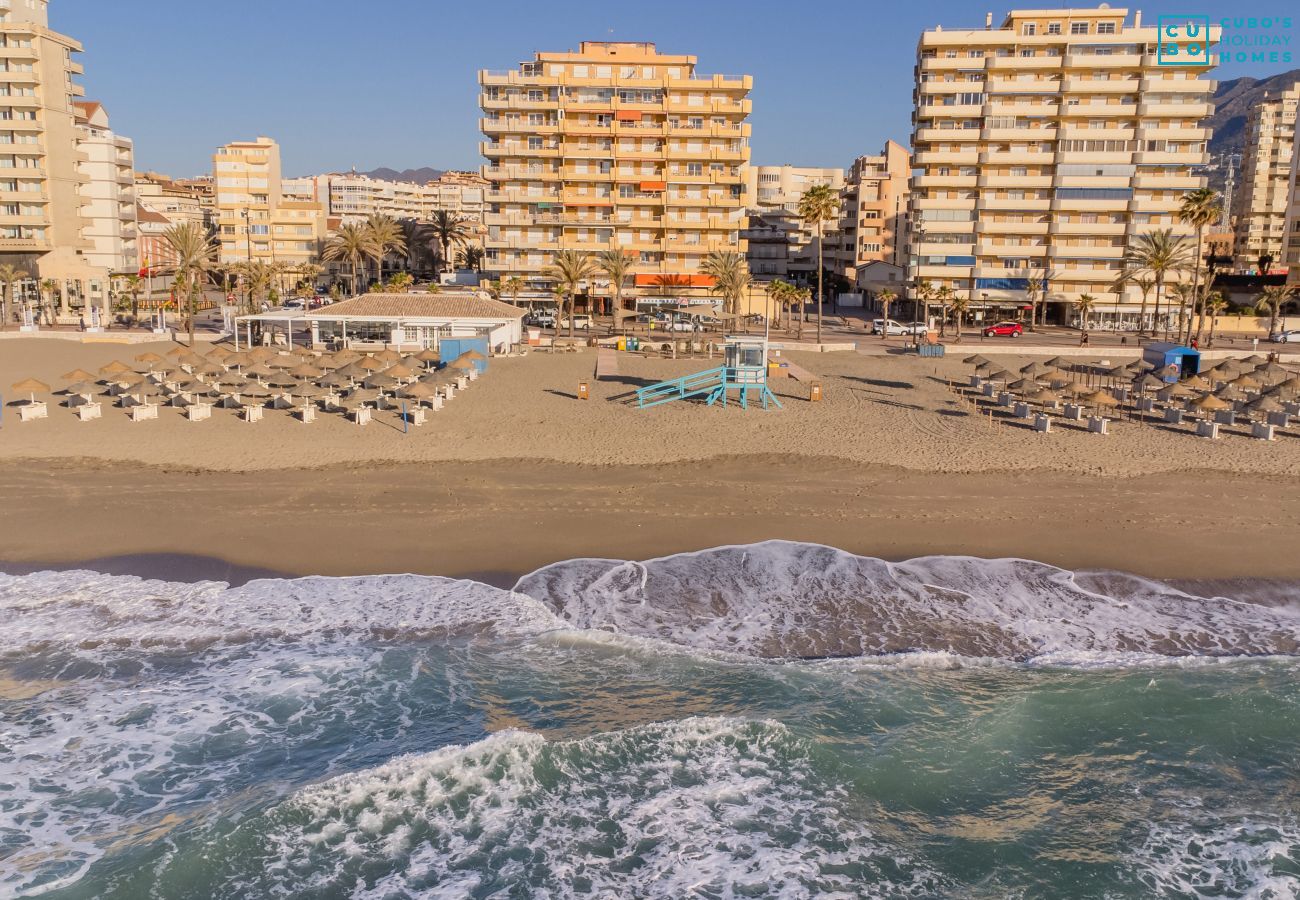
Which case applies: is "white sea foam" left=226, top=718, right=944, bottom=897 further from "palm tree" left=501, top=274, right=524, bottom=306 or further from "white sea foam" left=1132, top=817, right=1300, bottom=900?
"palm tree" left=501, top=274, right=524, bottom=306

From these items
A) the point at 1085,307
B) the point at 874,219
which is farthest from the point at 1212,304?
the point at 874,219

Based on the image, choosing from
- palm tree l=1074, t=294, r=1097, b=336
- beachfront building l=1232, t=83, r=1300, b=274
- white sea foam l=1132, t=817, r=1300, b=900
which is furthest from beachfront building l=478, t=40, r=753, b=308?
beachfront building l=1232, t=83, r=1300, b=274

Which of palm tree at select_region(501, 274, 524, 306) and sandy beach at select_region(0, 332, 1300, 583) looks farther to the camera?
palm tree at select_region(501, 274, 524, 306)

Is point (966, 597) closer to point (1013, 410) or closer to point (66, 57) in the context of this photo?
point (1013, 410)

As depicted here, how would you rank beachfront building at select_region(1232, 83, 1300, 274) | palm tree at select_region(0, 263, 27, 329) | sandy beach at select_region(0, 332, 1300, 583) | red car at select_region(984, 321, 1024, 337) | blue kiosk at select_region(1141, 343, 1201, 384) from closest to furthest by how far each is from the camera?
1. sandy beach at select_region(0, 332, 1300, 583)
2. blue kiosk at select_region(1141, 343, 1201, 384)
3. red car at select_region(984, 321, 1024, 337)
4. palm tree at select_region(0, 263, 27, 329)
5. beachfront building at select_region(1232, 83, 1300, 274)

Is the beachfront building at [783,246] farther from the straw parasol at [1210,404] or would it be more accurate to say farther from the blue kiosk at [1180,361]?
the straw parasol at [1210,404]

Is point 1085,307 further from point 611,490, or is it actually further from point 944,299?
point 611,490

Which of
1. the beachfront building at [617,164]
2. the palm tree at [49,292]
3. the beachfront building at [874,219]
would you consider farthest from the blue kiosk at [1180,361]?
the palm tree at [49,292]
